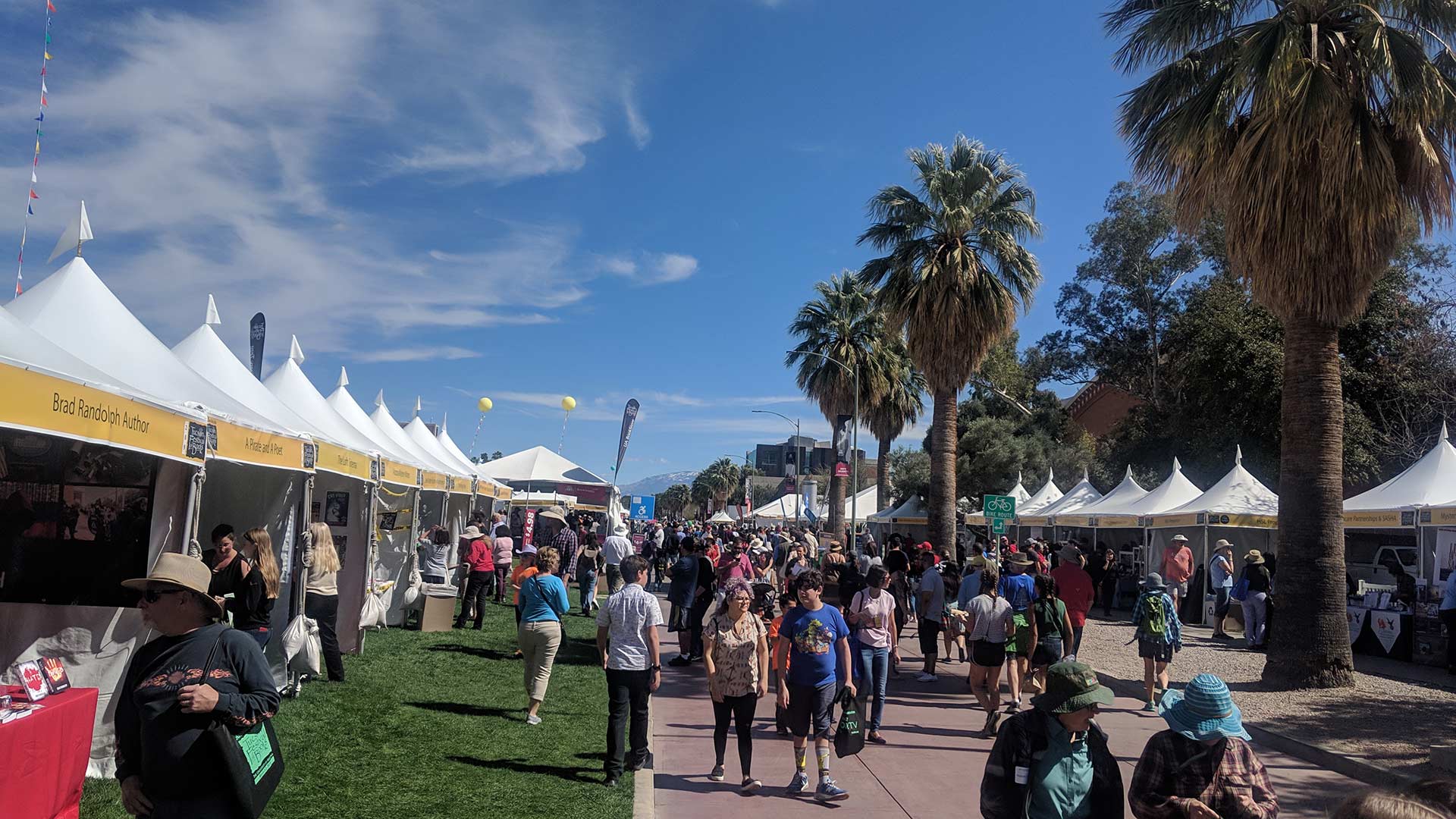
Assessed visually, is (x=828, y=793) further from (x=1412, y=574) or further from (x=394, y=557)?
(x=1412, y=574)

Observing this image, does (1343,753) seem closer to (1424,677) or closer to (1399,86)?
(1424,677)

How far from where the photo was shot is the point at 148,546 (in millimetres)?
7590

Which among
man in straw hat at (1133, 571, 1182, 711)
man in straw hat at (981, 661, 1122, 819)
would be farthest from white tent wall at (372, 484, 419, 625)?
man in straw hat at (981, 661, 1122, 819)

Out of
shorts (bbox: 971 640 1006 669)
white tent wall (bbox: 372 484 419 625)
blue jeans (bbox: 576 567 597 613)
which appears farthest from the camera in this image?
blue jeans (bbox: 576 567 597 613)

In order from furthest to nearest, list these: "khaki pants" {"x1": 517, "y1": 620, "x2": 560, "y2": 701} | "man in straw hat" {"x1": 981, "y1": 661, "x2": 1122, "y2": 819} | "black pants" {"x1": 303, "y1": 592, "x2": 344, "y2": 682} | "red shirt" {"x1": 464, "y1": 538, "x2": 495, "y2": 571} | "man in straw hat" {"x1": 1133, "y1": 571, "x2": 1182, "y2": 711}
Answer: "red shirt" {"x1": 464, "y1": 538, "x2": 495, "y2": 571}
"man in straw hat" {"x1": 1133, "y1": 571, "x2": 1182, "y2": 711}
"black pants" {"x1": 303, "y1": 592, "x2": 344, "y2": 682}
"khaki pants" {"x1": 517, "y1": 620, "x2": 560, "y2": 701}
"man in straw hat" {"x1": 981, "y1": 661, "x2": 1122, "y2": 819}

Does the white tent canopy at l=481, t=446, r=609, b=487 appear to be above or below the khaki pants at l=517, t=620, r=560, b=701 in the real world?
above

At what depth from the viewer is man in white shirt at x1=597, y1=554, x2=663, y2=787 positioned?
25.5 feet

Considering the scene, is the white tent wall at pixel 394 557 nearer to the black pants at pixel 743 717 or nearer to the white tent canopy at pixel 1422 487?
the black pants at pixel 743 717

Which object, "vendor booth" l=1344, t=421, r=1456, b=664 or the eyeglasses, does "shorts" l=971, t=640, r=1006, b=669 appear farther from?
"vendor booth" l=1344, t=421, r=1456, b=664

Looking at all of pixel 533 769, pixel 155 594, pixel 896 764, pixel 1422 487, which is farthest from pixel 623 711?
pixel 1422 487

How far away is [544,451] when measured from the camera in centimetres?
3362

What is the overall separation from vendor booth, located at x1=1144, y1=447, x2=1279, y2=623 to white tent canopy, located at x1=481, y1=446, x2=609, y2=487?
17365 mm

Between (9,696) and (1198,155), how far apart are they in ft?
45.1

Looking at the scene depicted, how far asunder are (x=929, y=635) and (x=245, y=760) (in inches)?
451
